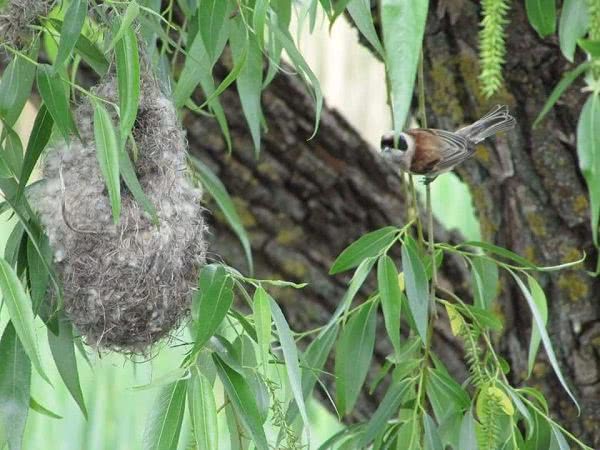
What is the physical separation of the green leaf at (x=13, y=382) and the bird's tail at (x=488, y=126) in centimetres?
75

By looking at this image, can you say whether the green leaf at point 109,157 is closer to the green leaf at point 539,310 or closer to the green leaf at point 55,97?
the green leaf at point 55,97

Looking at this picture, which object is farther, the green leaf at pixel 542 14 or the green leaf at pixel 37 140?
the green leaf at pixel 542 14

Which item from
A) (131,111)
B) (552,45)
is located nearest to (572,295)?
(552,45)

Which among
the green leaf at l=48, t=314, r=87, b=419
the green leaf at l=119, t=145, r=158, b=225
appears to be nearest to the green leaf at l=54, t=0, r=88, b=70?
the green leaf at l=119, t=145, r=158, b=225

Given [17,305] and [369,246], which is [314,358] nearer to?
[369,246]

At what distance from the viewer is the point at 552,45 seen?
2.02 meters

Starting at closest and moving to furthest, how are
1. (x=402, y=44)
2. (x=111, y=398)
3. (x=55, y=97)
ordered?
(x=402, y=44), (x=55, y=97), (x=111, y=398)

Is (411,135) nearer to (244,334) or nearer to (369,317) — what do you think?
(369,317)

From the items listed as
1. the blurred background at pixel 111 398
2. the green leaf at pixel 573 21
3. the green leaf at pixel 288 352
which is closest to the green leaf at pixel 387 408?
the green leaf at pixel 288 352

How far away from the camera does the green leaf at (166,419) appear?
115 cm

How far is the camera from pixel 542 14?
5.08ft

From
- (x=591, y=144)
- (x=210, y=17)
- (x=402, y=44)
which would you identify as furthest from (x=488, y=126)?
(x=402, y=44)

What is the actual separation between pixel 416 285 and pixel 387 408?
18cm

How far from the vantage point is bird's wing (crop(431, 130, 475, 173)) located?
63.5 inches
